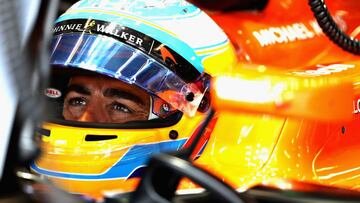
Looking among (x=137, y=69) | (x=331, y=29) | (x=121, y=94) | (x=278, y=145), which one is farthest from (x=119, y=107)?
(x=331, y=29)

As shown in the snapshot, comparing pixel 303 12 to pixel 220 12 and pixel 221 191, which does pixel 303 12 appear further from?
pixel 221 191

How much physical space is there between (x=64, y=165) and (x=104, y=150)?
78 mm

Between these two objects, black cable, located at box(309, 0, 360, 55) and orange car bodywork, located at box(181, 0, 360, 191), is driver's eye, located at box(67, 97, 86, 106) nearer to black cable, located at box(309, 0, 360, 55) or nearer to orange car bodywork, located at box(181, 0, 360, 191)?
orange car bodywork, located at box(181, 0, 360, 191)

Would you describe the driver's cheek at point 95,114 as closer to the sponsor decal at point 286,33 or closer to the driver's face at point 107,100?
the driver's face at point 107,100

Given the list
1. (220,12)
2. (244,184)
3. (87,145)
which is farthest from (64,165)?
(220,12)

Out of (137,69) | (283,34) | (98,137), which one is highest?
(283,34)

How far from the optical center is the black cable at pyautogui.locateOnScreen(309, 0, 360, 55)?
4.18 feet

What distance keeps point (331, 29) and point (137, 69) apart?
42cm

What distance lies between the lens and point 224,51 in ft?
4.00

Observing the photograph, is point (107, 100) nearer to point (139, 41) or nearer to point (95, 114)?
point (95, 114)

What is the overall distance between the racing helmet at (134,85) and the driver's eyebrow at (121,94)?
0.04 metres

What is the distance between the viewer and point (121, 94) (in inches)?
50.1

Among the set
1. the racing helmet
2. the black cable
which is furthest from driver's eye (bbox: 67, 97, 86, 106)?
the black cable

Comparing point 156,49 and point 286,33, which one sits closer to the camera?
point 156,49
